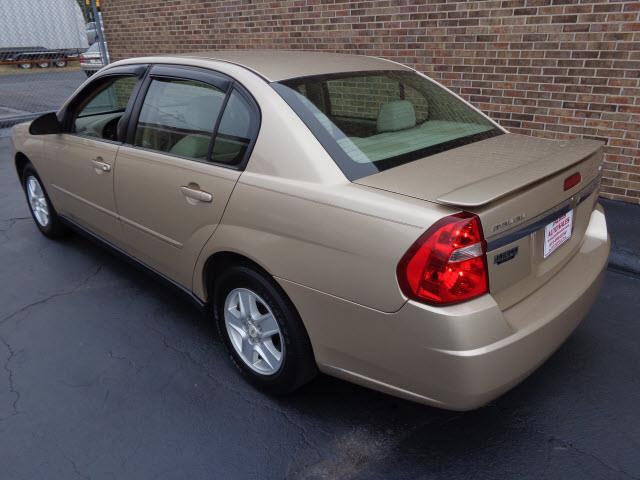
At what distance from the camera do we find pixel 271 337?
8.63ft

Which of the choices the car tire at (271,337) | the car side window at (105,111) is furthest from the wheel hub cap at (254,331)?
the car side window at (105,111)

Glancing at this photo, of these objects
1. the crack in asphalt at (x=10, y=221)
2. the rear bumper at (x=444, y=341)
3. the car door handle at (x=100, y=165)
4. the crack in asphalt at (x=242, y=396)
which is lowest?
the crack in asphalt at (x=10, y=221)

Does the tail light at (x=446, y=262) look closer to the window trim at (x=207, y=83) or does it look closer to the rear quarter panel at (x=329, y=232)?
the rear quarter panel at (x=329, y=232)

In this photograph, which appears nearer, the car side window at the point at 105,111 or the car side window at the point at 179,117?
the car side window at the point at 179,117

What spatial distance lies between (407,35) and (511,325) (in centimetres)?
470

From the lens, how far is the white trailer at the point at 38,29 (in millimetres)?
21422

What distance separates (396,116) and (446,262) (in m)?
1.20

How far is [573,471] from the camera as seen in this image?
223cm

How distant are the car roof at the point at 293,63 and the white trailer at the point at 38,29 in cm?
2177

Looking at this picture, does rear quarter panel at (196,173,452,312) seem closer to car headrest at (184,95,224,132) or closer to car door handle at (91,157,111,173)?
car headrest at (184,95,224,132)

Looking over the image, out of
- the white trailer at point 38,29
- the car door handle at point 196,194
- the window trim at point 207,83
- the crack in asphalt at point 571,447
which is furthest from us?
the white trailer at point 38,29

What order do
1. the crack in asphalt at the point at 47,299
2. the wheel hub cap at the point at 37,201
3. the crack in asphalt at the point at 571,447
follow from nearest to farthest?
1. the crack in asphalt at the point at 571,447
2. the crack in asphalt at the point at 47,299
3. the wheel hub cap at the point at 37,201

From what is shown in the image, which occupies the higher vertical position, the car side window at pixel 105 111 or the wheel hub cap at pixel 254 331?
the car side window at pixel 105 111

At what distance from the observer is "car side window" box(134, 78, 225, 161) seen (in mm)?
2840
